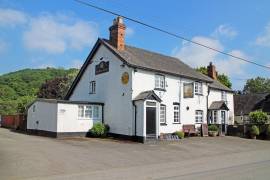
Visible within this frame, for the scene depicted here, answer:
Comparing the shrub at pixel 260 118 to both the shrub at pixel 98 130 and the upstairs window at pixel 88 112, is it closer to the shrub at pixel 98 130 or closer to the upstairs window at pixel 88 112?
the shrub at pixel 98 130

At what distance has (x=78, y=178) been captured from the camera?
11.7m

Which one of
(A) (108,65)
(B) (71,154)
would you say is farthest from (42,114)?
(B) (71,154)

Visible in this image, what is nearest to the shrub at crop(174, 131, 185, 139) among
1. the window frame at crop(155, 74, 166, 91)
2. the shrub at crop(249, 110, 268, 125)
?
the window frame at crop(155, 74, 166, 91)

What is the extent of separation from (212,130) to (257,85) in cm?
6649

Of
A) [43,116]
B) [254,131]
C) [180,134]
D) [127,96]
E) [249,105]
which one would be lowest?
[180,134]

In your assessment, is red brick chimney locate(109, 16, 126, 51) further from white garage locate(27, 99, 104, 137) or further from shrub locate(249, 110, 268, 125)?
shrub locate(249, 110, 268, 125)

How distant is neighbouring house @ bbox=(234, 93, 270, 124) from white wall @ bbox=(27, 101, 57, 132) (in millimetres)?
36430

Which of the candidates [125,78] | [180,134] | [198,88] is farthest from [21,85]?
[180,134]

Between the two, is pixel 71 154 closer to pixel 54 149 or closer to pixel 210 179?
pixel 54 149

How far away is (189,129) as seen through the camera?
103 feet

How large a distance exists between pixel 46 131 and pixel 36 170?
1475 centimetres

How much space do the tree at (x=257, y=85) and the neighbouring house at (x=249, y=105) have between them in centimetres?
3490

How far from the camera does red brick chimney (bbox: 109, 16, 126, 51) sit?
96.3 feet

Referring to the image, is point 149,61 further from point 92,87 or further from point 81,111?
point 81,111
